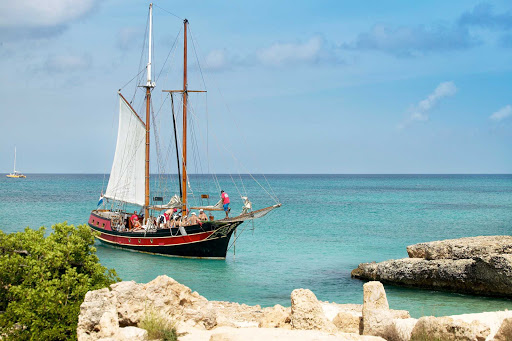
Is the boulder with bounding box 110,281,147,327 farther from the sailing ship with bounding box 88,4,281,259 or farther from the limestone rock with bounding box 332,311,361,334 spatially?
the sailing ship with bounding box 88,4,281,259

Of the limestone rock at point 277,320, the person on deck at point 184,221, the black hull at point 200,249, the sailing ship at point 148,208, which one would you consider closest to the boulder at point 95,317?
the limestone rock at point 277,320

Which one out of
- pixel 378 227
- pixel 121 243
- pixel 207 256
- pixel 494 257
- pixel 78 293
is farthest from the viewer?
pixel 378 227

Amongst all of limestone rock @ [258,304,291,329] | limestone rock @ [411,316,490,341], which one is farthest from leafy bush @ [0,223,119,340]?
limestone rock @ [411,316,490,341]

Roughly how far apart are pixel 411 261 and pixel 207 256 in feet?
41.4

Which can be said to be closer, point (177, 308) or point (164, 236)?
point (177, 308)

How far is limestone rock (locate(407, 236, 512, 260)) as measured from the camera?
19.9 m

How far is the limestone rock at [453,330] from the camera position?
947 centimetres

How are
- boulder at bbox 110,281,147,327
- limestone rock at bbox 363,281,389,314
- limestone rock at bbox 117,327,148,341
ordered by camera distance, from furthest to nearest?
limestone rock at bbox 363,281,389,314 → boulder at bbox 110,281,147,327 → limestone rock at bbox 117,327,148,341

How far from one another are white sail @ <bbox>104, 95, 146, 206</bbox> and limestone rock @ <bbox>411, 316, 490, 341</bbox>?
30.1m

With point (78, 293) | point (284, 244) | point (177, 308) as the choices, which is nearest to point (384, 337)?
point (177, 308)

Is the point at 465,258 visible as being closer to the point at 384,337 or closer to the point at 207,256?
the point at 384,337

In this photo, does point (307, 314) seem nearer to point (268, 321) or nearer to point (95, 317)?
point (268, 321)

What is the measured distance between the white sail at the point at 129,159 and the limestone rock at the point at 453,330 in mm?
30130

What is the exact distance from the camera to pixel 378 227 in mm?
45844
